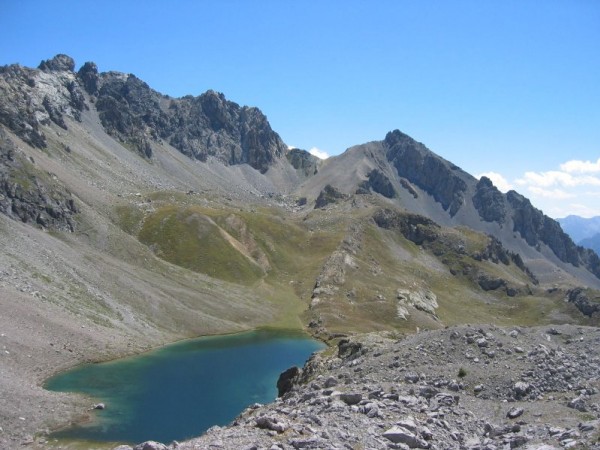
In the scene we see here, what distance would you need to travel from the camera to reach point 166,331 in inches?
5017

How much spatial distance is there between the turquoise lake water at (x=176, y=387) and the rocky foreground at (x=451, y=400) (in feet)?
81.6

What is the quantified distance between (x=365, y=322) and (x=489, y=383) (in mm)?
119915

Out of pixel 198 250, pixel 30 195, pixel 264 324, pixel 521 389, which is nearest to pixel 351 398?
pixel 521 389

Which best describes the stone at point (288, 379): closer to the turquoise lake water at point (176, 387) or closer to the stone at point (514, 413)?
the turquoise lake water at point (176, 387)

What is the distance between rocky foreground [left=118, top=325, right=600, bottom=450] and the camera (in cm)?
3225

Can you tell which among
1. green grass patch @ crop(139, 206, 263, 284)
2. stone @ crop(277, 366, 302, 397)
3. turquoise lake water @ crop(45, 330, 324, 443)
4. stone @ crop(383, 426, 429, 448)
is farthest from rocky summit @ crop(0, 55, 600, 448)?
turquoise lake water @ crop(45, 330, 324, 443)

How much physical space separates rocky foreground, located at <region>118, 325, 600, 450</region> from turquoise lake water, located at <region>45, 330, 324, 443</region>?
24867 millimetres

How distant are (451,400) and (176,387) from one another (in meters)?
58.9

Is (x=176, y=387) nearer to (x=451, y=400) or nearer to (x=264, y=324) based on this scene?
(x=451, y=400)

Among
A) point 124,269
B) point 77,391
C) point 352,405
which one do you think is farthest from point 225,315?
point 352,405

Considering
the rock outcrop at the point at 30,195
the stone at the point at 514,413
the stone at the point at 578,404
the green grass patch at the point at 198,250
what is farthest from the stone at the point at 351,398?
the green grass patch at the point at 198,250

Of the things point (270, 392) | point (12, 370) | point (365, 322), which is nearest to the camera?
point (12, 370)

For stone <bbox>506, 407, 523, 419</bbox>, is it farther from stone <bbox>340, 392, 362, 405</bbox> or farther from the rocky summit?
stone <bbox>340, 392, 362, 405</bbox>

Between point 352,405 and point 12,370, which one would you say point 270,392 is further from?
point 352,405
